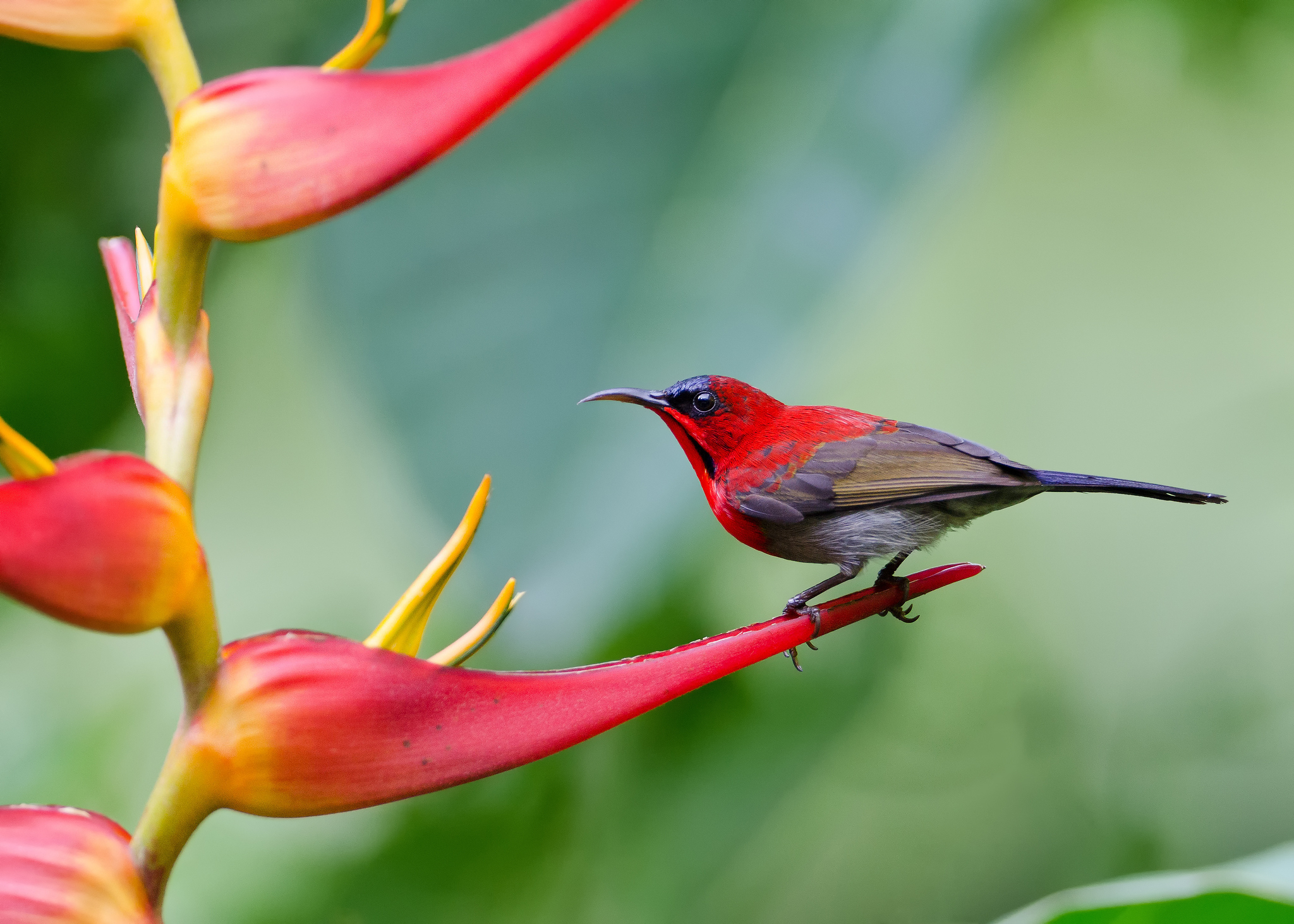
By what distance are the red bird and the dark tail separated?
0.04m

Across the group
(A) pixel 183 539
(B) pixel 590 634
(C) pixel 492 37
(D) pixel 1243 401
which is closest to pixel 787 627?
(A) pixel 183 539

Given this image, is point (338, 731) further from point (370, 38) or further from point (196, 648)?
point (370, 38)

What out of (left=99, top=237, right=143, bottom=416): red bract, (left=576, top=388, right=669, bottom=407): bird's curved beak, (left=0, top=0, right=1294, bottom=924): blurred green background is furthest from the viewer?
(left=0, top=0, right=1294, bottom=924): blurred green background

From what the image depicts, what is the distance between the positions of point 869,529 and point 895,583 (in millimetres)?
134

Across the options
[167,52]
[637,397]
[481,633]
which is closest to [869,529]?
[637,397]

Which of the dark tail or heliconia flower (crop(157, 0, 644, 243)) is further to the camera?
the dark tail

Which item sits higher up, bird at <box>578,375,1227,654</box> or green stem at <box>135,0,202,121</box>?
green stem at <box>135,0,202,121</box>

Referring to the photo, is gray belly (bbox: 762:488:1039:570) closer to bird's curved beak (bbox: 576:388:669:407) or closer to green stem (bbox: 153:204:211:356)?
bird's curved beak (bbox: 576:388:669:407)

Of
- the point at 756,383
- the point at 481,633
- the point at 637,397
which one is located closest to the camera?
the point at 481,633

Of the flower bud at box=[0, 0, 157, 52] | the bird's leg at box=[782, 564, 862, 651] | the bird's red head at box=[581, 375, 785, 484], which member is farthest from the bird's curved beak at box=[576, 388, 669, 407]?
the flower bud at box=[0, 0, 157, 52]

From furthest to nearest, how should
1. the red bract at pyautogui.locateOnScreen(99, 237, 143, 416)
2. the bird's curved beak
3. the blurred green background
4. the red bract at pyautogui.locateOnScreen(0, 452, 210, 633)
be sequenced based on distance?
the blurred green background → the bird's curved beak → the red bract at pyautogui.locateOnScreen(99, 237, 143, 416) → the red bract at pyautogui.locateOnScreen(0, 452, 210, 633)

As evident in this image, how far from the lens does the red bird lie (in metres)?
0.49

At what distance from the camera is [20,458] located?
9.3 inches

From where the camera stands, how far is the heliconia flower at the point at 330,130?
0.27 metres
